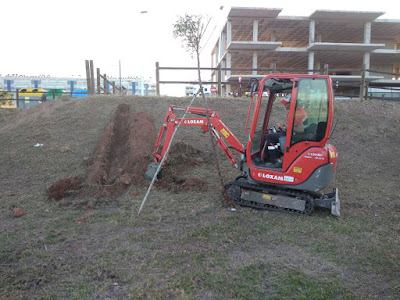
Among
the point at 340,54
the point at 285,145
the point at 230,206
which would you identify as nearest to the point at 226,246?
the point at 230,206

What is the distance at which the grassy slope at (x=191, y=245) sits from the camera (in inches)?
145

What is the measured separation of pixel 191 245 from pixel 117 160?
219 inches

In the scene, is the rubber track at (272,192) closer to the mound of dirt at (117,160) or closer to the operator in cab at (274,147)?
the operator in cab at (274,147)

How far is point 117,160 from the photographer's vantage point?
964cm

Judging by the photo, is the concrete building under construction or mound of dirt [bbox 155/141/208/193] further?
the concrete building under construction

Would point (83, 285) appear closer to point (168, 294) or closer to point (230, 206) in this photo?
point (168, 294)

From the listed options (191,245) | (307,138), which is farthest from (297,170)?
(191,245)

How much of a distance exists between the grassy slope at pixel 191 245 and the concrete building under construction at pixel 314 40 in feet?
88.6

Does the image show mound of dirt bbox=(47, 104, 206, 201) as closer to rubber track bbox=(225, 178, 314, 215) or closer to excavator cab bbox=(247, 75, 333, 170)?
rubber track bbox=(225, 178, 314, 215)

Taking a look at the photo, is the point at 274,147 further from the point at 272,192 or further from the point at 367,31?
the point at 367,31

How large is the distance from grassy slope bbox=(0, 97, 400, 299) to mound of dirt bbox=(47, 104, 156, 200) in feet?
1.44

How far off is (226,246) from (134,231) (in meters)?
1.56

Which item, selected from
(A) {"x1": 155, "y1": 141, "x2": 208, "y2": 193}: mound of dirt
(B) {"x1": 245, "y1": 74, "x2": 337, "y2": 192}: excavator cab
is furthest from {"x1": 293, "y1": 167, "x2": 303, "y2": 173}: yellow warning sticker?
(A) {"x1": 155, "y1": 141, "x2": 208, "y2": 193}: mound of dirt

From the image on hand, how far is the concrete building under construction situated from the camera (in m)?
33.8
